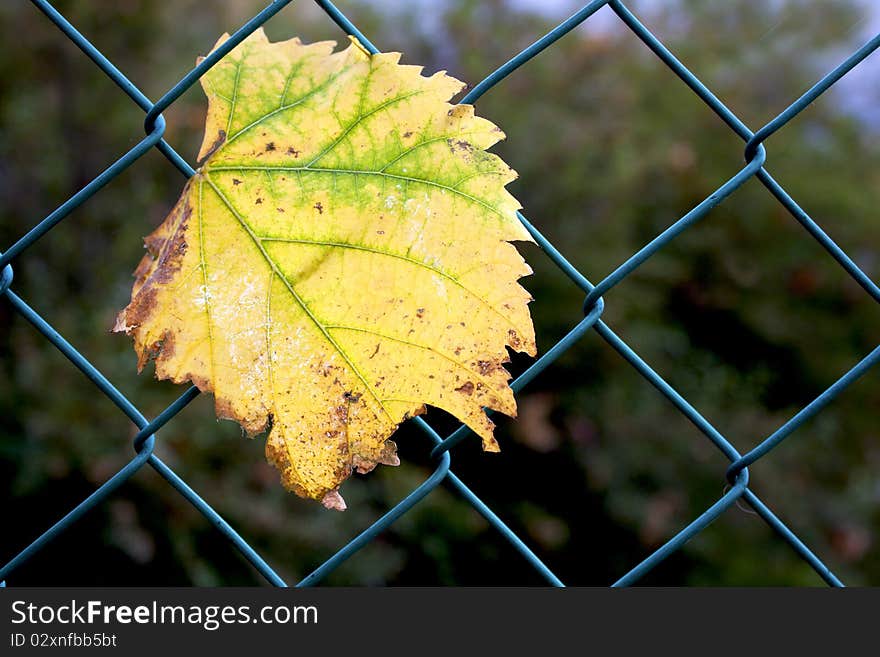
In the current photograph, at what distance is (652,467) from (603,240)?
0.84 meters

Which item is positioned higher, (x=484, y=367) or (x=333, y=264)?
(x=333, y=264)

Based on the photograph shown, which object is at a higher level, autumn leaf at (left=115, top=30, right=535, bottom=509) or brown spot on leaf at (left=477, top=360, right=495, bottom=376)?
autumn leaf at (left=115, top=30, right=535, bottom=509)

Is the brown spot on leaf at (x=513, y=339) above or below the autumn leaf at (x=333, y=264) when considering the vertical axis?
below

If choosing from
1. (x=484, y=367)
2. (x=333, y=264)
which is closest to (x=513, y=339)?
(x=484, y=367)

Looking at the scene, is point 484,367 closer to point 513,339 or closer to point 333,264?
point 513,339

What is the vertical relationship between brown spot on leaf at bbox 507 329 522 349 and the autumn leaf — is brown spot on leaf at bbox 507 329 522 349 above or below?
below

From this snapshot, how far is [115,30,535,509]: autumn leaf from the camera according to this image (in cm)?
77

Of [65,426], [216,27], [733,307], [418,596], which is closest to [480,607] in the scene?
[418,596]

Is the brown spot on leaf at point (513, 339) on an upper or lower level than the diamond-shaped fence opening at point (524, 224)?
lower

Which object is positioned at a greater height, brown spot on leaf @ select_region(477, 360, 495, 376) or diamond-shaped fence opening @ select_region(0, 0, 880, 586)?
diamond-shaped fence opening @ select_region(0, 0, 880, 586)

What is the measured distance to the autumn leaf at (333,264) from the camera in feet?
2.52

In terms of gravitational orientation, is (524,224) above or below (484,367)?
above

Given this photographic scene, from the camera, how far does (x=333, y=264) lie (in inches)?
31.2

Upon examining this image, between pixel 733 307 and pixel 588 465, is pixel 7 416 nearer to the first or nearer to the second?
pixel 588 465
